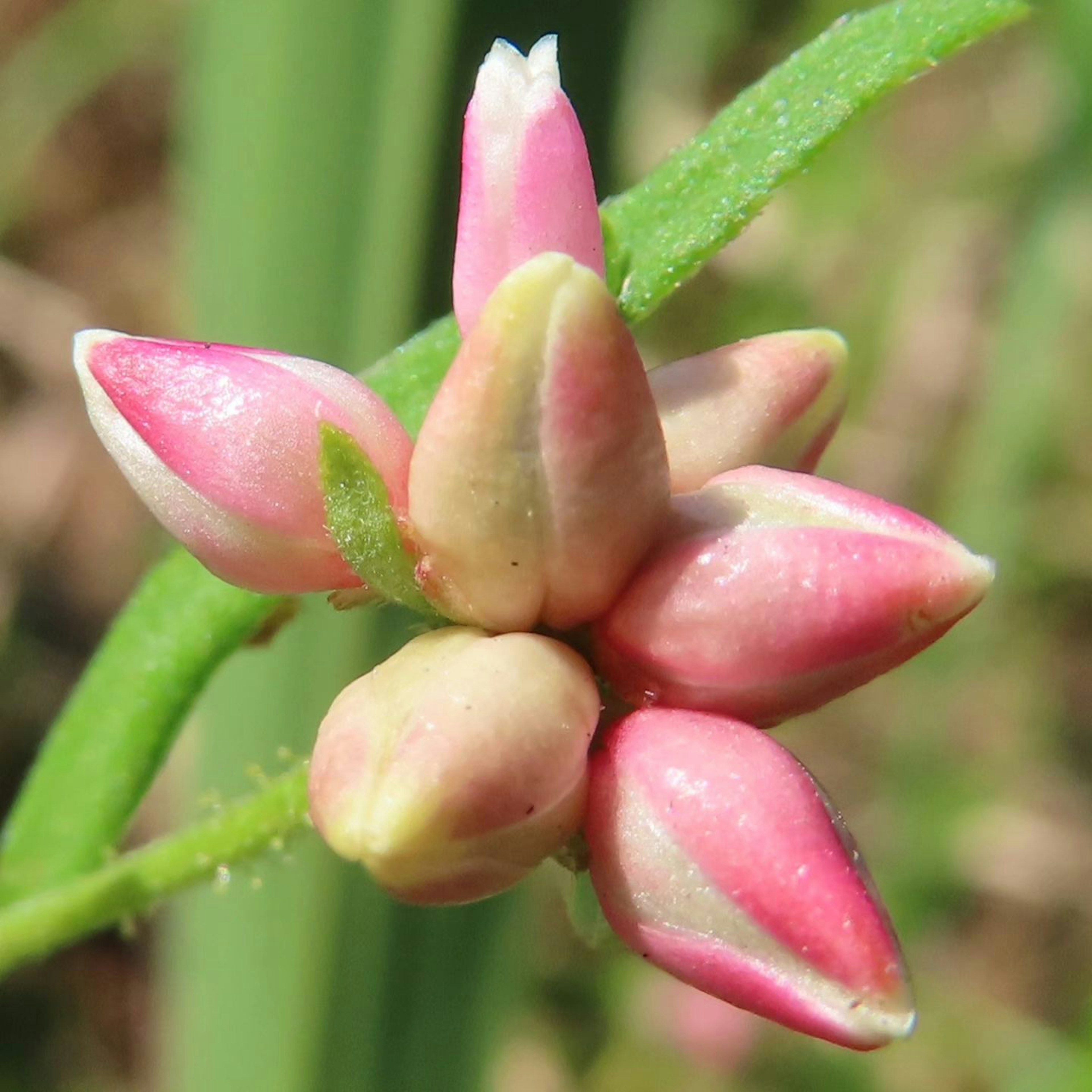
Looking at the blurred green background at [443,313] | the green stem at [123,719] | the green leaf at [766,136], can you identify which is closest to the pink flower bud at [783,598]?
the green leaf at [766,136]

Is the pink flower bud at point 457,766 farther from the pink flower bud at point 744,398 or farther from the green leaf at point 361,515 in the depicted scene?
the pink flower bud at point 744,398

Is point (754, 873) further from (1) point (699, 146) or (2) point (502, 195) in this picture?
(1) point (699, 146)

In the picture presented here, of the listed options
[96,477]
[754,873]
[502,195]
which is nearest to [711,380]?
[502,195]

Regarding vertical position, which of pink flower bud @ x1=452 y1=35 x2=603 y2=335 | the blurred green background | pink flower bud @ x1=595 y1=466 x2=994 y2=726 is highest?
pink flower bud @ x1=452 y1=35 x2=603 y2=335

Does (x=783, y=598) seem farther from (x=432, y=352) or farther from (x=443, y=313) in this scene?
(x=443, y=313)

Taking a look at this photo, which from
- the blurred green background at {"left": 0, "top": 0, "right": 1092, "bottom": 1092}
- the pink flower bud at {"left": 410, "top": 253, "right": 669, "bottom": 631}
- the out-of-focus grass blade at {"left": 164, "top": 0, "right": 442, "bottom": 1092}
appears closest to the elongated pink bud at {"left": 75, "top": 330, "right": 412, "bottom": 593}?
the pink flower bud at {"left": 410, "top": 253, "right": 669, "bottom": 631}

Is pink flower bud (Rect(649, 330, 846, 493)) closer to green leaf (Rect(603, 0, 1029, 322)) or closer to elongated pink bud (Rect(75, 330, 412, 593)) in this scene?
green leaf (Rect(603, 0, 1029, 322))
